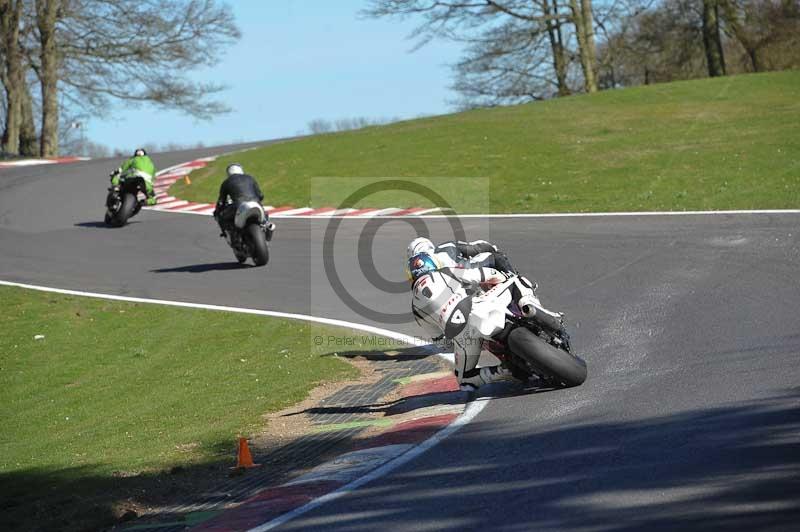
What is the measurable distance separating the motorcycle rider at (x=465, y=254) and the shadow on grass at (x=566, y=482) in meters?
1.70

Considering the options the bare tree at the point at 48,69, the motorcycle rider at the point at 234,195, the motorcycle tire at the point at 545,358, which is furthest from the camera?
the bare tree at the point at 48,69

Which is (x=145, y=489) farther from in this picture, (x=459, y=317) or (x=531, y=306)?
(x=531, y=306)

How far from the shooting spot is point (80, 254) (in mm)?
20859

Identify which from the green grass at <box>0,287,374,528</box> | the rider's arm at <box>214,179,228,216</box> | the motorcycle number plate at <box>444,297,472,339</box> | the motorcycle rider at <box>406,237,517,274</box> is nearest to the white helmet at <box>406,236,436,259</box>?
the motorcycle rider at <box>406,237,517,274</box>

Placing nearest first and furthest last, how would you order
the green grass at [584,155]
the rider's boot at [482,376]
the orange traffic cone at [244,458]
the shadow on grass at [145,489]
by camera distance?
the shadow on grass at [145,489] → the orange traffic cone at [244,458] → the rider's boot at [482,376] → the green grass at [584,155]

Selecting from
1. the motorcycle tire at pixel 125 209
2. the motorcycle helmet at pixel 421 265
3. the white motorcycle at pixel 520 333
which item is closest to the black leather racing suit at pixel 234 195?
the motorcycle tire at pixel 125 209

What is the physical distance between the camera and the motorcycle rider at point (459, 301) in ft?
30.3

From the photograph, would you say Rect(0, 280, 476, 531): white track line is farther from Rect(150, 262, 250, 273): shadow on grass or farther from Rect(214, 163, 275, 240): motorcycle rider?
Rect(150, 262, 250, 273): shadow on grass

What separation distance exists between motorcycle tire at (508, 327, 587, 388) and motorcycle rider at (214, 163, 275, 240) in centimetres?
929

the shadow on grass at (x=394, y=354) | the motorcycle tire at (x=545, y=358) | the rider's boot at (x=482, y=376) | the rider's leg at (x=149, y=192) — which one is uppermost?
the rider's leg at (x=149, y=192)

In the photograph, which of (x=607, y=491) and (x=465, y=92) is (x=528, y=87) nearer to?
(x=465, y=92)

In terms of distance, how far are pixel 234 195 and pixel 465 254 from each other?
8.53 m

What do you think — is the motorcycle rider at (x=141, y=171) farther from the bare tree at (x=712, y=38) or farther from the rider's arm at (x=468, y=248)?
the bare tree at (x=712, y=38)

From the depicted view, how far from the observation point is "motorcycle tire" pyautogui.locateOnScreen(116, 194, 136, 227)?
76.4 ft
